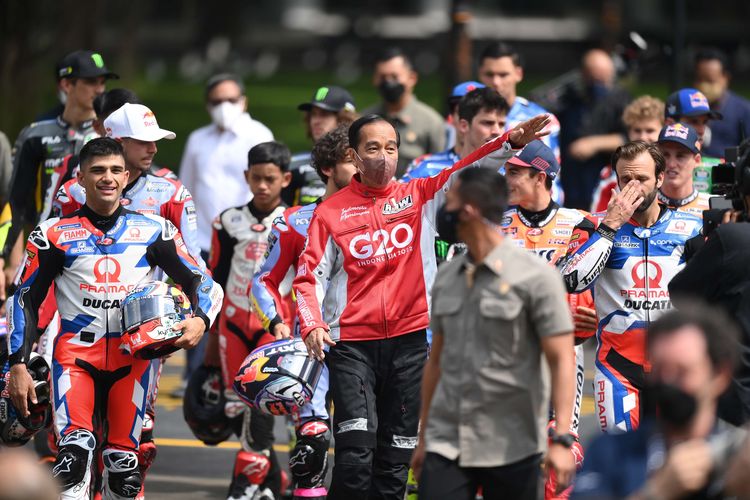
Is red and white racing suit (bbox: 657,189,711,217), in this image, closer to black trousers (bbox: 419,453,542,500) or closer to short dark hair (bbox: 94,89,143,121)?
black trousers (bbox: 419,453,542,500)

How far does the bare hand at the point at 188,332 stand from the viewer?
871 cm

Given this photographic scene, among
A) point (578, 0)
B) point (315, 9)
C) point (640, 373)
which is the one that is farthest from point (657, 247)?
point (315, 9)

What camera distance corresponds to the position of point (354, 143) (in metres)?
8.75

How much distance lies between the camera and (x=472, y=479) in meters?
6.88

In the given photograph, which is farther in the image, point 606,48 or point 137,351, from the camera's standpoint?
point 606,48

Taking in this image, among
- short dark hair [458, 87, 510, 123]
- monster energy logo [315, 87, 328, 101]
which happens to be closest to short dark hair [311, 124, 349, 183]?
short dark hair [458, 87, 510, 123]

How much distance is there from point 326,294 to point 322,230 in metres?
0.36

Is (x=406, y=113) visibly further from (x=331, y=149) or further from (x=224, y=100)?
(x=331, y=149)

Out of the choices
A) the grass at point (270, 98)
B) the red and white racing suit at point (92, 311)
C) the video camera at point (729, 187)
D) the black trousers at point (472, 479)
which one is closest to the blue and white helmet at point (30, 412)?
the red and white racing suit at point (92, 311)

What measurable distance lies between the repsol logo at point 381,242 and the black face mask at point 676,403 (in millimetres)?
3272

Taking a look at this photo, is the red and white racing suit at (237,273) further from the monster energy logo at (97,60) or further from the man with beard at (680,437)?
the man with beard at (680,437)

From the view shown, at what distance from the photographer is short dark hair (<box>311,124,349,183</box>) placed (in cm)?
938

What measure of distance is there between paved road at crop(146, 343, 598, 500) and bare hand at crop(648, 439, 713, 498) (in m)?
4.80

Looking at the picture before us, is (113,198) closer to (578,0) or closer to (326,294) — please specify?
(326,294)
